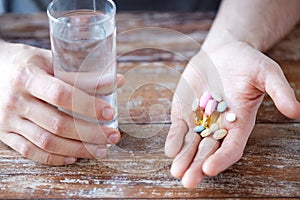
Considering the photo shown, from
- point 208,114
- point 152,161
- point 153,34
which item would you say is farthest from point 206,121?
point 153,34

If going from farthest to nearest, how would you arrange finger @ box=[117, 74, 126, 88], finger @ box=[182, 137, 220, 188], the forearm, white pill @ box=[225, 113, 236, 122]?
1. the forearm
2. finger @ box=[117, 74, 126, 88]
3. white pill @ box=[225, 113, 236, 122]
4. finger @ box=[182, 137, 220, 188]

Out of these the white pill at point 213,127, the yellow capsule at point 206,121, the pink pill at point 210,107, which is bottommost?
the yellow capsule at point 206,121

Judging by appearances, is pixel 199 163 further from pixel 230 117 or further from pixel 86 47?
pixel 86 47

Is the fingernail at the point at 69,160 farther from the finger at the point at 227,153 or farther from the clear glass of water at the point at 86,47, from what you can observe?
the finger at the point at 227,153

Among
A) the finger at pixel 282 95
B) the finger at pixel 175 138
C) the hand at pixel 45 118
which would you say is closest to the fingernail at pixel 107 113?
the hand at pixel 45 118

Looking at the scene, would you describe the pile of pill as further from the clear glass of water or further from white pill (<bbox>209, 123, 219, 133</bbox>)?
the clear glass of water

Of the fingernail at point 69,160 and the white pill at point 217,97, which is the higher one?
the white pill at point 217,97

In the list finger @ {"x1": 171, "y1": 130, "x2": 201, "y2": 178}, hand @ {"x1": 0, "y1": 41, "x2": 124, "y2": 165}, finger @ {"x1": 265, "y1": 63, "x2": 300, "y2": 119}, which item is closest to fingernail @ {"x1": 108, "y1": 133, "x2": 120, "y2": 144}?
hand @ {"x1": 0, "y1": 41, "x2": 124, "y2": 165}

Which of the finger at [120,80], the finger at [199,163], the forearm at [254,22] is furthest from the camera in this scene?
the forearm at [254,22]
